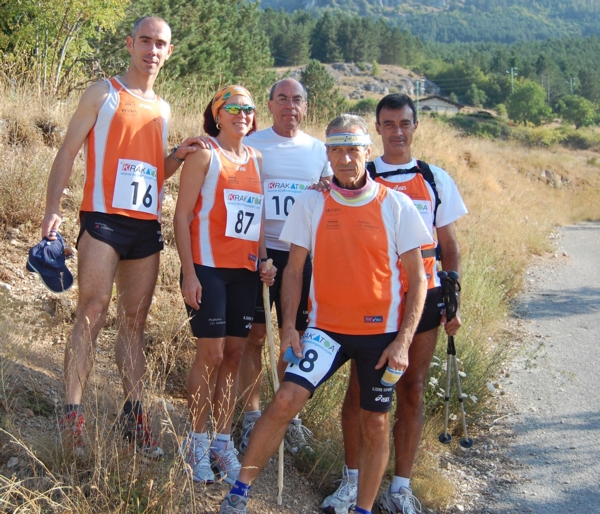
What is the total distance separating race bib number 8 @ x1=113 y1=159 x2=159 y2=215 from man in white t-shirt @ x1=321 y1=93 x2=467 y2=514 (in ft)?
4.18

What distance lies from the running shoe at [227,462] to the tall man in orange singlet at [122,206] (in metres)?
0.39

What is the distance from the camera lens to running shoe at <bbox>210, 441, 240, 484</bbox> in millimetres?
3811

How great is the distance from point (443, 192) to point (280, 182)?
1.00 meters

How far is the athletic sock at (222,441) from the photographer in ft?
12.8

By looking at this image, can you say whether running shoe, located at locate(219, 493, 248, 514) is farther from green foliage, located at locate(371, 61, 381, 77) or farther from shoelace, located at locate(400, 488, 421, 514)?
green foliage, located at locate(371, 61, 381, 77)

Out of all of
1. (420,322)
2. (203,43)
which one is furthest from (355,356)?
(203,43)

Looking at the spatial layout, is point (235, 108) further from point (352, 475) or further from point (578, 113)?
point (578, 113)

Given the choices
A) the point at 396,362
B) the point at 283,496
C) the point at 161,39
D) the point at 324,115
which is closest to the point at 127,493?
the point at 283,496

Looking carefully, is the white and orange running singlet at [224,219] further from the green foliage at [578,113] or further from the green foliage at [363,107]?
the green foliage at [578,113]

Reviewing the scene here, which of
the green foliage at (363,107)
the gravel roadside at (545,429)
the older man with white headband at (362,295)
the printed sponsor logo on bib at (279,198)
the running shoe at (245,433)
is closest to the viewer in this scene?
the older man with white headband at (362,295)

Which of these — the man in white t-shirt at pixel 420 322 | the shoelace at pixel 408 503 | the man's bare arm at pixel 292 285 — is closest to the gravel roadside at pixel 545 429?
the shoelace at pixel 408 503

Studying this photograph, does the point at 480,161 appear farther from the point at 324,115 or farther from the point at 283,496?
the point at 283,496

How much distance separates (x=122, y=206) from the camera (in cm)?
371

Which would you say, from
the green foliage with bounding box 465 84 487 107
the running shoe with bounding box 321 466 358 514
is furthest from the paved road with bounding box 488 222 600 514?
the green foliage with bounding box 465 84 487 107
